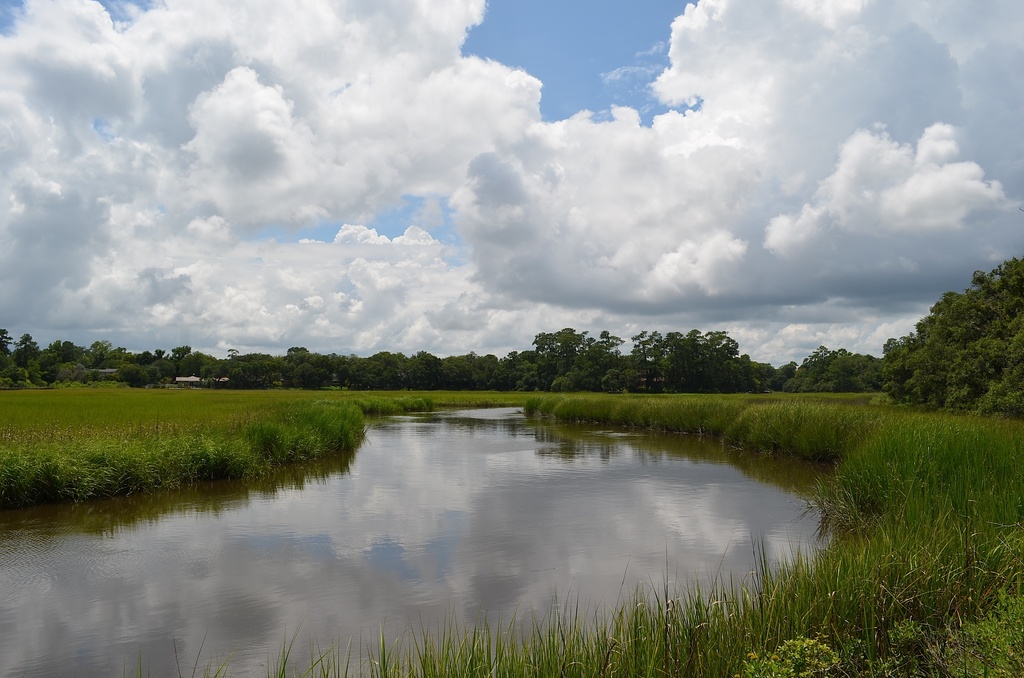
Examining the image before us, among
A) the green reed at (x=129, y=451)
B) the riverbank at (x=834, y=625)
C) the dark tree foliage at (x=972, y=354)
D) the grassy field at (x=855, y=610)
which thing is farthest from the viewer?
the dark tree foliage at (x=972, y=354)

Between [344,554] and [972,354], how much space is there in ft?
78.2

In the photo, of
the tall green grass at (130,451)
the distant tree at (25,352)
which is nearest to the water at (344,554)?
the tall green grass at (130,451)

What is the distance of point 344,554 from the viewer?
9734 millimetres

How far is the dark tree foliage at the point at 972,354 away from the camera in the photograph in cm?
1981

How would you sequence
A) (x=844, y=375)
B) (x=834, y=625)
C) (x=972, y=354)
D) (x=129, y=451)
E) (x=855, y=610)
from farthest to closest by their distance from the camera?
(x=844, y=375) < (x=972, y=354) < (x=129, y=451) < (x=855, y=610) < (x=834, y=625)

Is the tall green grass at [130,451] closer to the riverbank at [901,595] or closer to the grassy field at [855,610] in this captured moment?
the grassy field at [855,610]

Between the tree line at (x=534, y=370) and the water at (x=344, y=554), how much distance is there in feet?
234

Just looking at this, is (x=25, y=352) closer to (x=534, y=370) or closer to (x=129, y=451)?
(x=534, y=370)

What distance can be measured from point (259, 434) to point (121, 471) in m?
4.85

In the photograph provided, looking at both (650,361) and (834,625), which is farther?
(650,361)

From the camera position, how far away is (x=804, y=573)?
5266mm

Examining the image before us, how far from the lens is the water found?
675cm

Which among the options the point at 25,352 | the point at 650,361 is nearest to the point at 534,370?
the point at 650,361

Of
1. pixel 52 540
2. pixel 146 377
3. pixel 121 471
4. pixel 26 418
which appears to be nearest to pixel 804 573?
pixel 52 540
